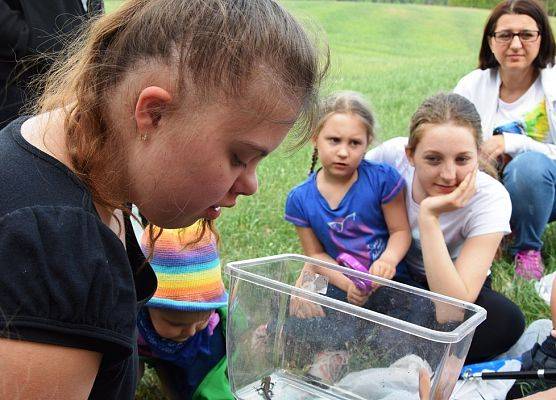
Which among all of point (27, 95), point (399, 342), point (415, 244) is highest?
point (27, 95)

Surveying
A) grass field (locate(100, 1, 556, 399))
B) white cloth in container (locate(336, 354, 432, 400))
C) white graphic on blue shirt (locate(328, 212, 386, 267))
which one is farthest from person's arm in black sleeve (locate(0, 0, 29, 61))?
white cloth in container (locate(336, 354, 432, 400))

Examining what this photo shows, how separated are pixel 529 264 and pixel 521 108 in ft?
2.39

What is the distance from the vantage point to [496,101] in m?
2.96

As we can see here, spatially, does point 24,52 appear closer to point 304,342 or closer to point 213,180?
point 304,342

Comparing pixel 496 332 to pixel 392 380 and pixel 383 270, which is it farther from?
pixel 392 380

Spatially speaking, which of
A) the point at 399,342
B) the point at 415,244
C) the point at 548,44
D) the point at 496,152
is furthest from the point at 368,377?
the point at 548,44

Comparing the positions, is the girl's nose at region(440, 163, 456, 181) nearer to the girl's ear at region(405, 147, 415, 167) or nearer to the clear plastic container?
the girl's ear at region(405, 147, 415, 167)

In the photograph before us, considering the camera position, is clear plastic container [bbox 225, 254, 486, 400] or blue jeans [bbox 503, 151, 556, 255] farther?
blue jeans [bbox 503, 151, 556, 255]

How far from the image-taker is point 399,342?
1310 millimetres

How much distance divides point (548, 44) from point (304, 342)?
6.64 ft

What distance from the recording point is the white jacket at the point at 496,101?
2766mm

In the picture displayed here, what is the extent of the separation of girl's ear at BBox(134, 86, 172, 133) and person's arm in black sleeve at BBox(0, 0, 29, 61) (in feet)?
4.74

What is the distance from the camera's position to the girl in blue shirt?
219 centimetres

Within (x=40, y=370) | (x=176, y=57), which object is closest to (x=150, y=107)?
(x=176, y=57)
